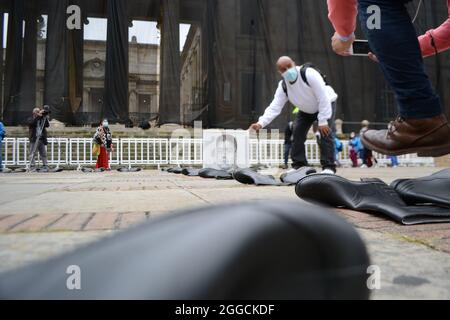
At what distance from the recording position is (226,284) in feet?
0.81

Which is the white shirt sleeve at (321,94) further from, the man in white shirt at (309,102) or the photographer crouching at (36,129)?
the photographer crouching at (36,129)

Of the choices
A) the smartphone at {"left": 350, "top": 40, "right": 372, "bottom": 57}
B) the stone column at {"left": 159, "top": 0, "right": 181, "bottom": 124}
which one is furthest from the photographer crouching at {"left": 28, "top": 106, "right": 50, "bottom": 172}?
the smartphone at {"left": 350, "top": 40, "right": 372, "bottom": 57}

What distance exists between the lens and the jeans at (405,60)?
56.0 inches

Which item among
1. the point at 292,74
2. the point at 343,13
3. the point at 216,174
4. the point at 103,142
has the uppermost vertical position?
the point at 292,74

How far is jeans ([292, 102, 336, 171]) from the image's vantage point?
Result: 3.45m

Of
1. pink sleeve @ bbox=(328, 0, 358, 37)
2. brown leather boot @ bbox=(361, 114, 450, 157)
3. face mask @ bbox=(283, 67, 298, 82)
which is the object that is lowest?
brown leather boot @ bbox=(361, 114, 450, 157)

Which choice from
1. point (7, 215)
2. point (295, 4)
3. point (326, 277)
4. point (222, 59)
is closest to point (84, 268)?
point (326, 277)

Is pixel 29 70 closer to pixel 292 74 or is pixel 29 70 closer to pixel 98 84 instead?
pixel 98 84

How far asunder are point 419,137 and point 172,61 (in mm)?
9971

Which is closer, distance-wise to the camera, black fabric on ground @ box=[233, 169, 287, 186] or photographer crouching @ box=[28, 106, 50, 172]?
black fabric on ground @ box=[233, 169, 287, 186]

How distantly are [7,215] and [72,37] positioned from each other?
1090 cm

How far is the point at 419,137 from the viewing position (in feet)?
4.80

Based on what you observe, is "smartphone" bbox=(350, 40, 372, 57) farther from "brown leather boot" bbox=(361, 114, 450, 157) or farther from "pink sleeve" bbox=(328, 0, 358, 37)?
"brown leather boot" bbox=(361, 114, 450, 157)

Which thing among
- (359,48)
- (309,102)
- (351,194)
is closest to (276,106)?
(309,102)
